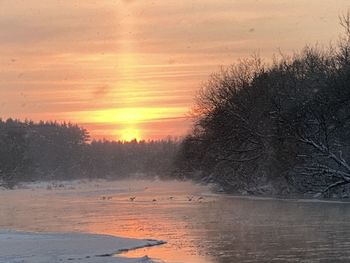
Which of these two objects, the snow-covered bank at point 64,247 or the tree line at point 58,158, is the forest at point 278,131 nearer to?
the snow-covered bank at point 64,247

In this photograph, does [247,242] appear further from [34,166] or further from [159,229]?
[34,166]

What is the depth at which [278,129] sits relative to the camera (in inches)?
1692

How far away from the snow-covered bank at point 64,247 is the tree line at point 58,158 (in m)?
87.9

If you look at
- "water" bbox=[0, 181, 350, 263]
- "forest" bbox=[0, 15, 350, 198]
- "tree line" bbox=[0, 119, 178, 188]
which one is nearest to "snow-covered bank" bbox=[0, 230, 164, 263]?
"water" bbox=[0, 181, 350, 263]

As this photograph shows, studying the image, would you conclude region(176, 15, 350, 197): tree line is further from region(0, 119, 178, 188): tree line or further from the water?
region(0, 119, 178, 188): tree line

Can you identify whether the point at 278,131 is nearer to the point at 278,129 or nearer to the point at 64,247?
the point at 278,129

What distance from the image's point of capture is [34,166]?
137250 mm

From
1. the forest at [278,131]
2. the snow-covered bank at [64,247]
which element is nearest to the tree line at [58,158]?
the forest at [278,131]

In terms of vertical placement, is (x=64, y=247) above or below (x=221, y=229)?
above

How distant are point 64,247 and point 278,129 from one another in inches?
958

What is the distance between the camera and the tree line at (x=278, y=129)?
35.8 metres

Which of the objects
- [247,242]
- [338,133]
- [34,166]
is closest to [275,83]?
[338,133]

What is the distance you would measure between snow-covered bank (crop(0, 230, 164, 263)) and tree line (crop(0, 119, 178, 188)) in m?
87.9

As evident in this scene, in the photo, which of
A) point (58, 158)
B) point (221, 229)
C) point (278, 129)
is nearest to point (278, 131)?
point (278, 129)
